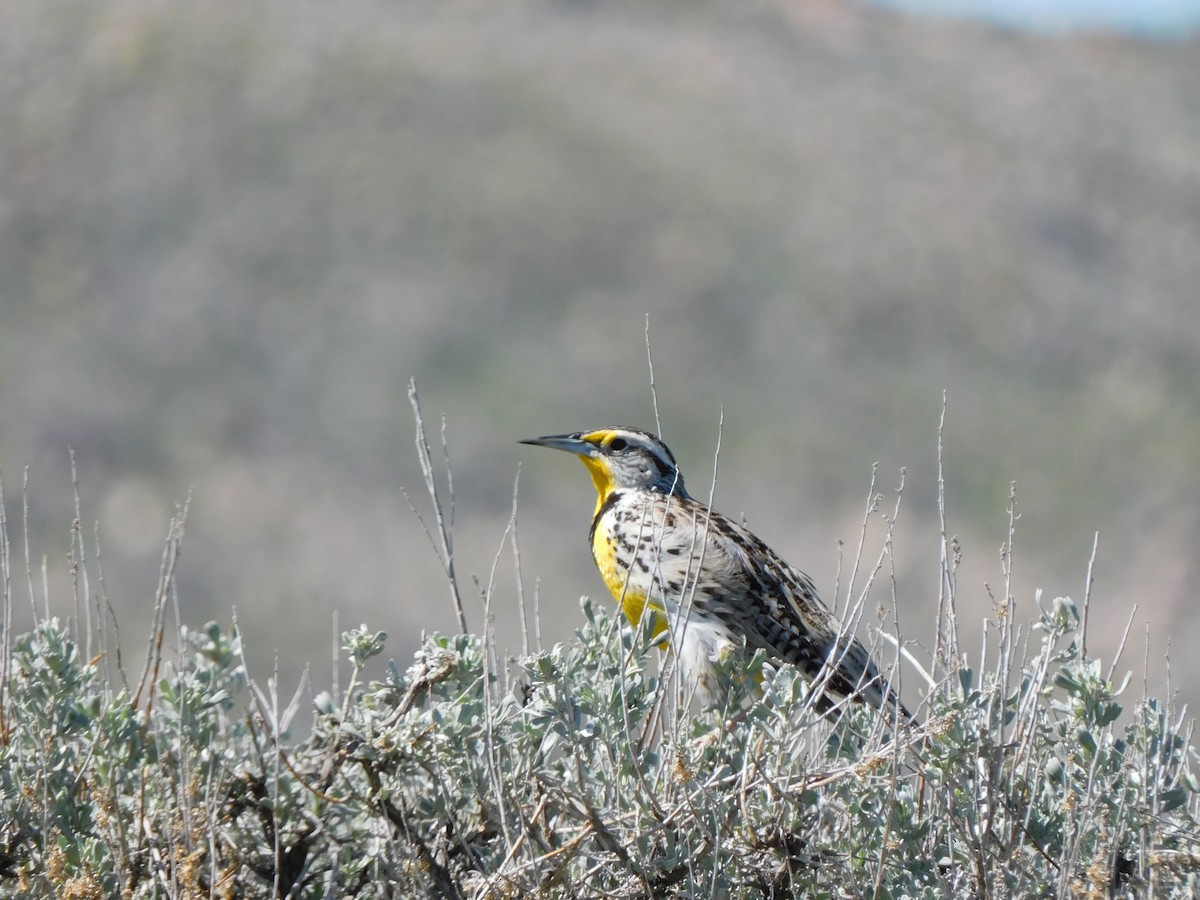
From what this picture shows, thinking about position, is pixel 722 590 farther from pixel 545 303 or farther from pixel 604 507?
pixel 545 303

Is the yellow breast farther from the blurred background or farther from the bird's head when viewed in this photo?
the blurred background

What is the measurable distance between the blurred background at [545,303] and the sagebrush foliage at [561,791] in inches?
411

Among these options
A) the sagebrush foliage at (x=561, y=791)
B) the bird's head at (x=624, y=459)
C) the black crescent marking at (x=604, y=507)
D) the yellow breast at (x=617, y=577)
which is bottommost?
the sagebrush foliage at (x=561, y=791)

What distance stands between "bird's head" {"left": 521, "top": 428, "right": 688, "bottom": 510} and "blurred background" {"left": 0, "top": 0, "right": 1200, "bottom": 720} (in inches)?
335

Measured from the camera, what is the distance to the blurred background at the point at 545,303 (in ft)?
53.1

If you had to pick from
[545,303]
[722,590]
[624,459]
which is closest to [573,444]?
[624,459]

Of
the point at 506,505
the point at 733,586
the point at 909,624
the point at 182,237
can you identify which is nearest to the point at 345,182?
the point at 182,237

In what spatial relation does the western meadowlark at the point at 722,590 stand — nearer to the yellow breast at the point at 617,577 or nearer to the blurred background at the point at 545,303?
the yellow breast at the point at 617,577

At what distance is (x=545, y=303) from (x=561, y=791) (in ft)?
57.3

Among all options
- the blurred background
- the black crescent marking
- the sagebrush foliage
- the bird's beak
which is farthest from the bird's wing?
the blurred background

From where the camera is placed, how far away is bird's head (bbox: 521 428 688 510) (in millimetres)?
4746

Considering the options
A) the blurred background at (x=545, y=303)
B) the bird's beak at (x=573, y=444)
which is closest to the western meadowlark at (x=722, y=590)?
the bird's beak at (x=573, y=444)

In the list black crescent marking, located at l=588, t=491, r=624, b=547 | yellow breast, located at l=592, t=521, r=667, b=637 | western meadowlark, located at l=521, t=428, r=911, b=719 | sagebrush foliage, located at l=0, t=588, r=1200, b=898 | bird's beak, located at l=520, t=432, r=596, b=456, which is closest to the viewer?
sagebrush foliage, located at l=0, t=588, r=1200, b=898

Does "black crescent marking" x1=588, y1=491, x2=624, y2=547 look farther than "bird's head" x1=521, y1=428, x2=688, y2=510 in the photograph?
No
